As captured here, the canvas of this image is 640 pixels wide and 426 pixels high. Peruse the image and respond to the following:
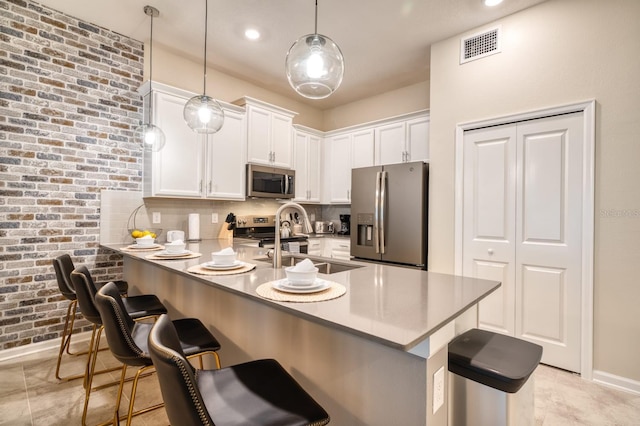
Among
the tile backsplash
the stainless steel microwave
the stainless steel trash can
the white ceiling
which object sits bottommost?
the stainless steel trash can

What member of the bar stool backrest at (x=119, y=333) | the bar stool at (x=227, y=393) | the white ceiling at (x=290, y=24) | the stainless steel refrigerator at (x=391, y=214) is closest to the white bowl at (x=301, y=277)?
the bar stool at (x=227, y=393)

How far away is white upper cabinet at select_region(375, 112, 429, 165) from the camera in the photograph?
381cm

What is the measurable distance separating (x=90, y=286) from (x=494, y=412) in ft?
6.76

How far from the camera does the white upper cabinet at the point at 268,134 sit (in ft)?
12.8

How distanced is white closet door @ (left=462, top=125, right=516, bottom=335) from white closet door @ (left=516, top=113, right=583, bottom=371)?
2.9 inches

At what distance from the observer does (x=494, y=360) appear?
1271 millimetres

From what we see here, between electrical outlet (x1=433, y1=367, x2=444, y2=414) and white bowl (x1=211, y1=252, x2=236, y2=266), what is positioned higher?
white bowl (x1=211, y1=252, x2=236, y2=266)

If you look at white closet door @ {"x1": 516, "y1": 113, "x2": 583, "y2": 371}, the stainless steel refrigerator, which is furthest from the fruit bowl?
white closet door @ {"x1": 516, "y1": 113, "x2": 583, "y2": 371}

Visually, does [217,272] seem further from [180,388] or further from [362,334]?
[362,334]

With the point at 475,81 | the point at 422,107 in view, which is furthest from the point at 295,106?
the point at 475,81

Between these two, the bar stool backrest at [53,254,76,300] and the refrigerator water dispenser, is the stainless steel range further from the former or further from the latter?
the bar stool backrest at [53,254,76,300]

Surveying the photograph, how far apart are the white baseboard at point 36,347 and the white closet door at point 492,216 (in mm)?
3648

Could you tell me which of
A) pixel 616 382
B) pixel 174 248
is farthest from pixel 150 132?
pixel 616 382

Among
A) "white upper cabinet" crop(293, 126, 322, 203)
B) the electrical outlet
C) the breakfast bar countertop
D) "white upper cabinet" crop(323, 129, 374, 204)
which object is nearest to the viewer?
the breakfast bar countertop
